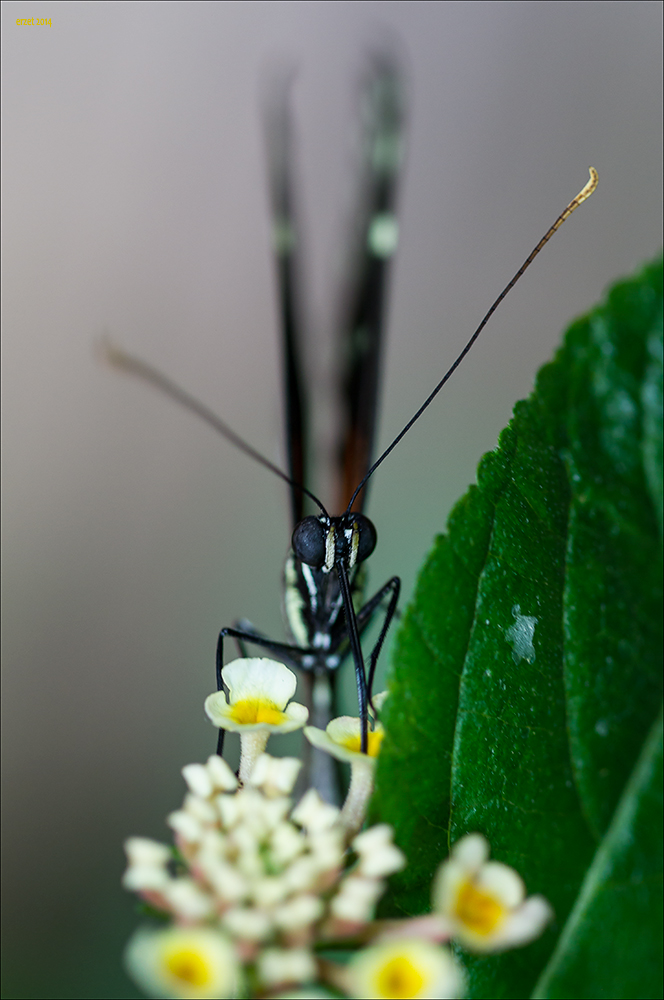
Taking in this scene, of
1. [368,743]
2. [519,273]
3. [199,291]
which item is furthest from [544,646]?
[199,291]

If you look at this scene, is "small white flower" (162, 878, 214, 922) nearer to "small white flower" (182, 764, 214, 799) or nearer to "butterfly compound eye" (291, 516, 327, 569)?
"small white flower" (182, 764, 214, 799)

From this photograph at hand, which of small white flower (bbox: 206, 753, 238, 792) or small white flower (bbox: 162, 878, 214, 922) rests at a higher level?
small white flower (bbox: 206, 753, 238, 792)

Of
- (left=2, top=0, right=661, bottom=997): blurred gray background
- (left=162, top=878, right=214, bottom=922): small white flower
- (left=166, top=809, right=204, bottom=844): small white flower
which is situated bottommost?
(left=162, top=878, right=214, bottom=922): small white flower

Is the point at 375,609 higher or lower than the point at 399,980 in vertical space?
higher

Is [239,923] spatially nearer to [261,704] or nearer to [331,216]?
[261,704]

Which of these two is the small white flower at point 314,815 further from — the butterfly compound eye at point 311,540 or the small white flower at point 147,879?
the butterfly compound eye at point 311,540

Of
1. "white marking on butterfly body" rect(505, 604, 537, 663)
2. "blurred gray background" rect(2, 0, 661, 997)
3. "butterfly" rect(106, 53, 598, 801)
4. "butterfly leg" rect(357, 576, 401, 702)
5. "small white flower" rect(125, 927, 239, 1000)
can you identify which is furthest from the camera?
"blurred gray background" rect(2, 0, 661, 997)

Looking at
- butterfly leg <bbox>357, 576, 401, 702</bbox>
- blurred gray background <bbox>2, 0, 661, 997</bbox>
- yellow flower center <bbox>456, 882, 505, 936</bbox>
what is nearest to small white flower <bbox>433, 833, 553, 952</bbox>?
yellow flower center <bbox>456, 882, 505, 936</bbox>

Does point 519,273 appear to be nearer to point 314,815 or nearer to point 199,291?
point 314,815
